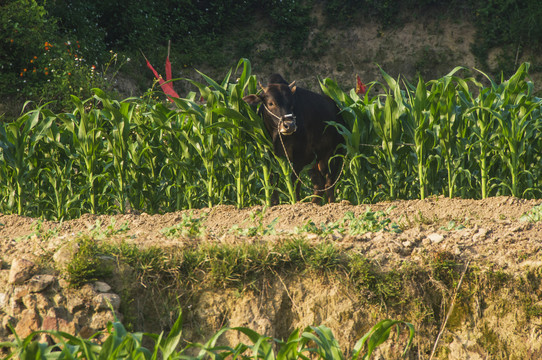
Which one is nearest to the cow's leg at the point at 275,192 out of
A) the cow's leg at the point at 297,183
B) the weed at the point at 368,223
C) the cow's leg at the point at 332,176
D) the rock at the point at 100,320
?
the cow's leg at the point at 297,183

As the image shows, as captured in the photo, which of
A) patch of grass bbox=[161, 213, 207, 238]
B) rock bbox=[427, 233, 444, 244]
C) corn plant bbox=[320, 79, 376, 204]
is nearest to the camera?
rock bbox=[427, 233, 444, 244]

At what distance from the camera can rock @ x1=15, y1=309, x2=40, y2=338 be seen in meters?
3.27

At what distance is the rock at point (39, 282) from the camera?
338 cm

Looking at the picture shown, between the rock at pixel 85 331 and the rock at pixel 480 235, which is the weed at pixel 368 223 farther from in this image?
the rock at pixel 85 331

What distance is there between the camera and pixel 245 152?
581 centimetres

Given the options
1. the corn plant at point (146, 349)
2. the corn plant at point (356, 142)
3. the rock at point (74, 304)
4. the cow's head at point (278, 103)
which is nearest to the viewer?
the corn plant at point (146, 349)

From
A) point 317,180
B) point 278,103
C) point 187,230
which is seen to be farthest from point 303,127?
point 187,230

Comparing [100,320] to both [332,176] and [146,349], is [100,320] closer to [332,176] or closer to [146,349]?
[146,349]

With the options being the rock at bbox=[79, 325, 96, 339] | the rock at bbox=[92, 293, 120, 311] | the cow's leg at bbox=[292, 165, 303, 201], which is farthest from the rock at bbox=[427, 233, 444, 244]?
the rock at bbox=[79, 325, 96, 339]

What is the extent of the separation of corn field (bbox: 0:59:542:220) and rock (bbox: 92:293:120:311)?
88.9 inches

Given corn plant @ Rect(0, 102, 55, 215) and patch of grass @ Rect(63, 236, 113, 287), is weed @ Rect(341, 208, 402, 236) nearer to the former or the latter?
patch of grass @ Rect(63, 236, 113, 287)

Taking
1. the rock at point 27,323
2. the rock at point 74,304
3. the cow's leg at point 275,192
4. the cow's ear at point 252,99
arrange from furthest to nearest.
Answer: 1. the cow's leg at point 275,192
2. the cow's ear at point 252,99
3. the rock at point 74,304
4. the rock at point 27,323

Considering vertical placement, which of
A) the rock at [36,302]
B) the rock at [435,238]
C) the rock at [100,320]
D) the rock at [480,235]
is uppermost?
the rock at [36,302]

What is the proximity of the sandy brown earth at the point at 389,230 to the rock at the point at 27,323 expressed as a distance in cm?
50
